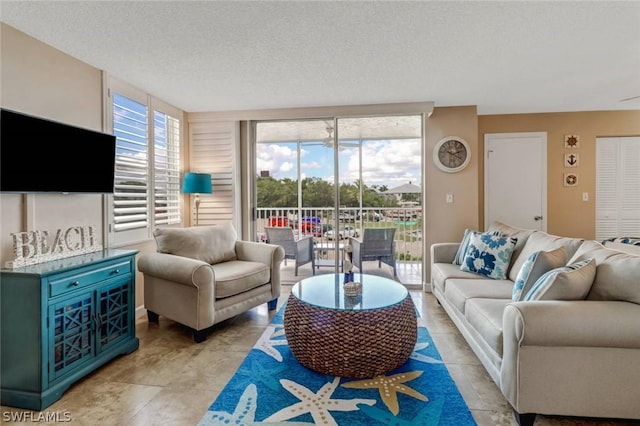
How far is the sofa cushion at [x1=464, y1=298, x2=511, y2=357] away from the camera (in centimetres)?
178

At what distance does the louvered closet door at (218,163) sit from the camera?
13.7ft

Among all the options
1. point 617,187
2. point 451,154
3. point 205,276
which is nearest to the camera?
point 205,276

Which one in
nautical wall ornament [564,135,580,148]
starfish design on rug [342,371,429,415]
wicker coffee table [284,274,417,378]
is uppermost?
nautical wall ornament [564,135,580,148]

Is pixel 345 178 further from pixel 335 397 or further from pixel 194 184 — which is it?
pixel 335 397

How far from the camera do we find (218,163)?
4.18m

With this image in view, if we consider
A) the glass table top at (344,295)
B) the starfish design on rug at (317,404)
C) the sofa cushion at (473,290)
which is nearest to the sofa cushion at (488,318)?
the sofa cushion at (473,290)

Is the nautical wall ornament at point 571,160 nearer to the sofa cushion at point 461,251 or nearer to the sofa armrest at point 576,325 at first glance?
the sofa cushion at point 461,251

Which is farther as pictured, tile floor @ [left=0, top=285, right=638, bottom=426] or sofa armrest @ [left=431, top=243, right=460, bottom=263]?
sofa armrest @ [left=431, top=243, right=460, bottom=263]

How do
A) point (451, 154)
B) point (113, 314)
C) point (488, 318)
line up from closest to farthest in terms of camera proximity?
point (488, 318) < point (113, 314) < point (451, 154)

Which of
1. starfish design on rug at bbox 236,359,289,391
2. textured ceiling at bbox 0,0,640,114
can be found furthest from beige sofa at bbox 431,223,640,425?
textured ceiling at bbox 0,0,640,114

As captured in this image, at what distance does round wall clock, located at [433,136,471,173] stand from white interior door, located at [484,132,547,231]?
608 mm

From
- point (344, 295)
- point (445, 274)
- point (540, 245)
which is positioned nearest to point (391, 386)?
point (344, 295)

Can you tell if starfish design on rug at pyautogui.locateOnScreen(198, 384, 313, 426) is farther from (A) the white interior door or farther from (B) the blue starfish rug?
(A) the white interior door

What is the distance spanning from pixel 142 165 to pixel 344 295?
242 centimetres
